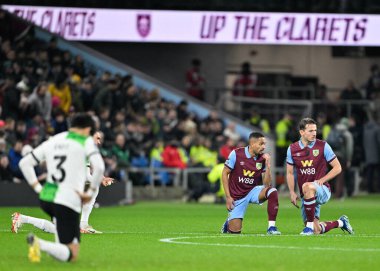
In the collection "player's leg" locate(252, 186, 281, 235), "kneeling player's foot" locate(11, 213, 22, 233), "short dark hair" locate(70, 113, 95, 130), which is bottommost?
"kneeling player's foot" locate(11, 213, 22, 233)

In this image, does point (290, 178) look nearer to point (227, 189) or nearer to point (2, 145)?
point (227, 189)

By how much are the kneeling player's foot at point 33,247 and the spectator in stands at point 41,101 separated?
18.4 metres

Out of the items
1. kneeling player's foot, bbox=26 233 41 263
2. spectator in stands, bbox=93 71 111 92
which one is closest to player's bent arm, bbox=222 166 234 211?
kneeling player's foot, bbox=26 233 41 263

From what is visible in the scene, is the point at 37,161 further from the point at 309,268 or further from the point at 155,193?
the point at 155,193

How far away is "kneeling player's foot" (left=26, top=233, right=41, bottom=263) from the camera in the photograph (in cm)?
1292

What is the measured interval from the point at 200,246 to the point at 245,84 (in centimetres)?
2522

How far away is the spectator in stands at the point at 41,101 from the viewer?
31.5 metres

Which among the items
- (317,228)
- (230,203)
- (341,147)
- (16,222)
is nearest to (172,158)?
(341,147)

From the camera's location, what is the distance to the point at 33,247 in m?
13.1

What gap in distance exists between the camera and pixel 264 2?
37.6 meters

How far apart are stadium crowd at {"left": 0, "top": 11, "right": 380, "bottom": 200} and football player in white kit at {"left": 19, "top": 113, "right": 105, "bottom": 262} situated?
15.7 meters

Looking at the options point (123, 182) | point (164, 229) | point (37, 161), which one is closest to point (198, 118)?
point (123, 182)

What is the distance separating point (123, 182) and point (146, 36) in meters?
6.01

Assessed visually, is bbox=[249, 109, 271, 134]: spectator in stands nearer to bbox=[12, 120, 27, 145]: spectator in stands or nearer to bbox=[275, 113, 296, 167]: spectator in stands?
bbox=[275, 113, 296, 167]: spectator in stands
